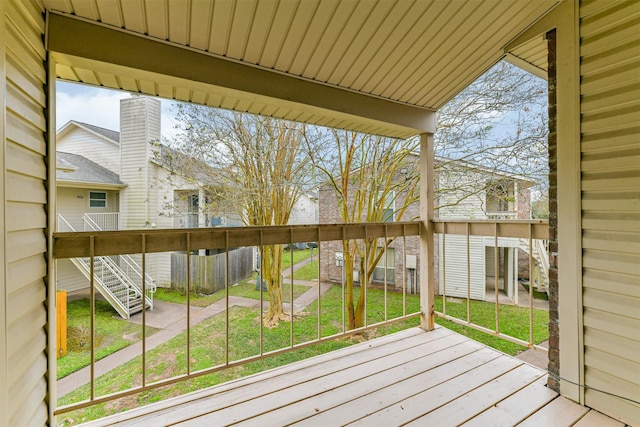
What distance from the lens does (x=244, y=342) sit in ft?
15.9

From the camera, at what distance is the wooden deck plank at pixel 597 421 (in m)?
1.55

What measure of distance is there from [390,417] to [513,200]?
4.48 metres

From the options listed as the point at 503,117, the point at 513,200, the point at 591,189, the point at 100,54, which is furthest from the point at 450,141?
the point at 100,54

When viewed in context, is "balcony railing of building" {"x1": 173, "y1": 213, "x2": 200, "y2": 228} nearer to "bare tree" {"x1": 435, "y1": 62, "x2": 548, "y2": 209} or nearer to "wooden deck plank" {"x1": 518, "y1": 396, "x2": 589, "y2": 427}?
"bare tree" {"x1": 435, "y1": 62, "x2": 548, "y2": 209}

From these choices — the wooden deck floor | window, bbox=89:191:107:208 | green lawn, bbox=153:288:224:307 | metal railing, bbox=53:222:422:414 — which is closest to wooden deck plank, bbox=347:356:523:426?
the wooden deck floor

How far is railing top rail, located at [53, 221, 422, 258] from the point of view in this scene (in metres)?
1.56

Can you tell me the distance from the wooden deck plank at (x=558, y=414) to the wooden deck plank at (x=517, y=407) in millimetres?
29

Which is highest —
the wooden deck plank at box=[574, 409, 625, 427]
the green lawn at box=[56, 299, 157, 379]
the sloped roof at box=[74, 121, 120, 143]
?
the sloped roof at box=[74, 121, 120, 143]

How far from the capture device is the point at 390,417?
5.37 ft

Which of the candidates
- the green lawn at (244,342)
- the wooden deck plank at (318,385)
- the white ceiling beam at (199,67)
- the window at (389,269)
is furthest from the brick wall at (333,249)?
the white ceiling beam at (199,67)

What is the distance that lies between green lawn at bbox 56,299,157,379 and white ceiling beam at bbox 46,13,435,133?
4733 mm

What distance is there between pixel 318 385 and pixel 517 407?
131cm

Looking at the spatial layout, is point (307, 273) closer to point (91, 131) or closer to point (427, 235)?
point (427, 235)

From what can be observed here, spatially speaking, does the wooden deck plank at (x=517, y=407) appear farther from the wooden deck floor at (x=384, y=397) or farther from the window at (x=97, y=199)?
the window at (x=97, y=199)
